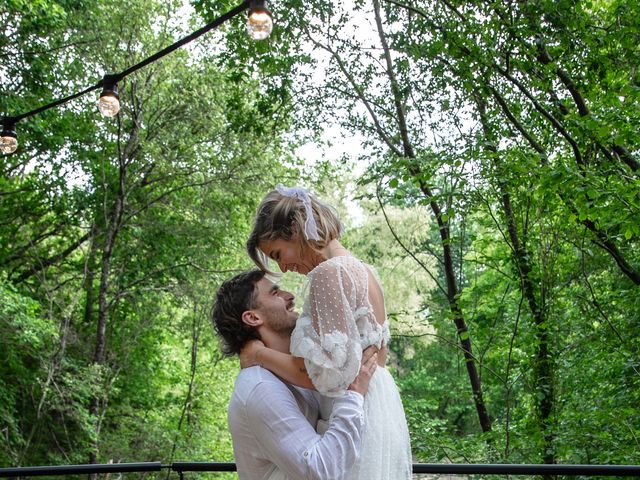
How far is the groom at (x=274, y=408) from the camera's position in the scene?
4.69ft

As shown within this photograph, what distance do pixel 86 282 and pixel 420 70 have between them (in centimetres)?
681

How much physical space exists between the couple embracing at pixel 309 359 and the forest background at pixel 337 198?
8.29 ft

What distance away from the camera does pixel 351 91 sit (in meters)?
7.16

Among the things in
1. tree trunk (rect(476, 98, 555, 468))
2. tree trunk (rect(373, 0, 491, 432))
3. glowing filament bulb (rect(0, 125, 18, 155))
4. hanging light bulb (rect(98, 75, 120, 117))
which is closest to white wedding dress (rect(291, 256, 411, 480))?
hanging light bulb (rect(98, 75, 120, 117))

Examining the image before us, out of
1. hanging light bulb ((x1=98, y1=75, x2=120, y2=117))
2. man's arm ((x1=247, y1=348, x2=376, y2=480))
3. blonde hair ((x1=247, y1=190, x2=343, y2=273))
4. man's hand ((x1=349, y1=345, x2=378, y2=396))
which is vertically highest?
hanging light bulb ((x1=98, y1=75, x2=120, y2=117))

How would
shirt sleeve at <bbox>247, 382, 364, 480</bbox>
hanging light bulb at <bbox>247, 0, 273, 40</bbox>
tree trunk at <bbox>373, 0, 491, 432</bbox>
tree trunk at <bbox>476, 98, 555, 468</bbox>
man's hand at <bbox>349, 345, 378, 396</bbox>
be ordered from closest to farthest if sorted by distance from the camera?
shirt sleeve at <bbox>247, 382, 364, 480</bbox>, man's hand at <bbox>349, 345, 378, 396</bbox>, hanging light bulb at <bbox>247, 0, 273, 40</bbox>, tree trunk at <bbox>476, 98, 555, 468</bbox>, tree trunk at <bbox>373, 0, 491, 432</bbox>

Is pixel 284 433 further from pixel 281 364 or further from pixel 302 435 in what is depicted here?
pixel 281 364

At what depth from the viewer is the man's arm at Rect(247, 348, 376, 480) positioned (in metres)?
1.42

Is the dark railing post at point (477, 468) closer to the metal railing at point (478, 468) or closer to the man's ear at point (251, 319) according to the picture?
the metal railing at point (478, 468)

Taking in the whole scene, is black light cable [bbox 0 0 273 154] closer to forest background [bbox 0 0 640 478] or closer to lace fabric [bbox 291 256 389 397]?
lace fabric [bbox 291 256 389 397]

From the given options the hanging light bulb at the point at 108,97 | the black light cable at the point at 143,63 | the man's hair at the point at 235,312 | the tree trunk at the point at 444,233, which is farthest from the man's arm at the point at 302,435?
the tree trunk at the point at 444,233

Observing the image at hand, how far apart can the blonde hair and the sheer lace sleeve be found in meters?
0.12

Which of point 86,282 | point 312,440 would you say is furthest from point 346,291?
point 86,282

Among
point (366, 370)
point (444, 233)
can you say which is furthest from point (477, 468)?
point (444, 233)
